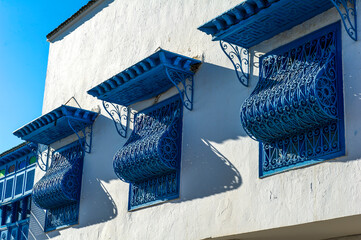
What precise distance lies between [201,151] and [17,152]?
24.5 feet

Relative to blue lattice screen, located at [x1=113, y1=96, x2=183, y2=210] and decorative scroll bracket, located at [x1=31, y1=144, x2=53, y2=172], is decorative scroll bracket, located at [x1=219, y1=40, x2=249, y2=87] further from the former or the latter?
decorative scroll bracket, located at [x1=31, y1=144, x2=53, y2=172]

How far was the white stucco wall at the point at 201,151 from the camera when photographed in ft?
25.0

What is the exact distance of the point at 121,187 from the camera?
11.5 m

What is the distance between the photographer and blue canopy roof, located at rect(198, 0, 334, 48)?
26.5 feet

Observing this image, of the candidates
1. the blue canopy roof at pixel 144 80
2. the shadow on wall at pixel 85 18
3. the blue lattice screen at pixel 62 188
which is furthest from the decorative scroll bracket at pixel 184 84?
the shadow on wall at pixel 85 18

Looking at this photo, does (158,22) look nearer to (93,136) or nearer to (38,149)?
(93,136)

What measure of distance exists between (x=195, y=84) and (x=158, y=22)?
6.18ft

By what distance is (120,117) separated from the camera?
39.3ft

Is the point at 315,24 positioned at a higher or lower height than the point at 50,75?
lower

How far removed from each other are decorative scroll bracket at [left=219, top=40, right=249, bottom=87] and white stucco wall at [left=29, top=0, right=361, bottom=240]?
0.12 meters

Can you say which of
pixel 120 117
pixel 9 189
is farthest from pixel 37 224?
pixel 120 117

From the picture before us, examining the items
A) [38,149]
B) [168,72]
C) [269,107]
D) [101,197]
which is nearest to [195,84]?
[168,72]

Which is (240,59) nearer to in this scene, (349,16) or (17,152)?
(349,16)

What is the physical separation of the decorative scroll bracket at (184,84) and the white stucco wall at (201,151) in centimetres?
12
